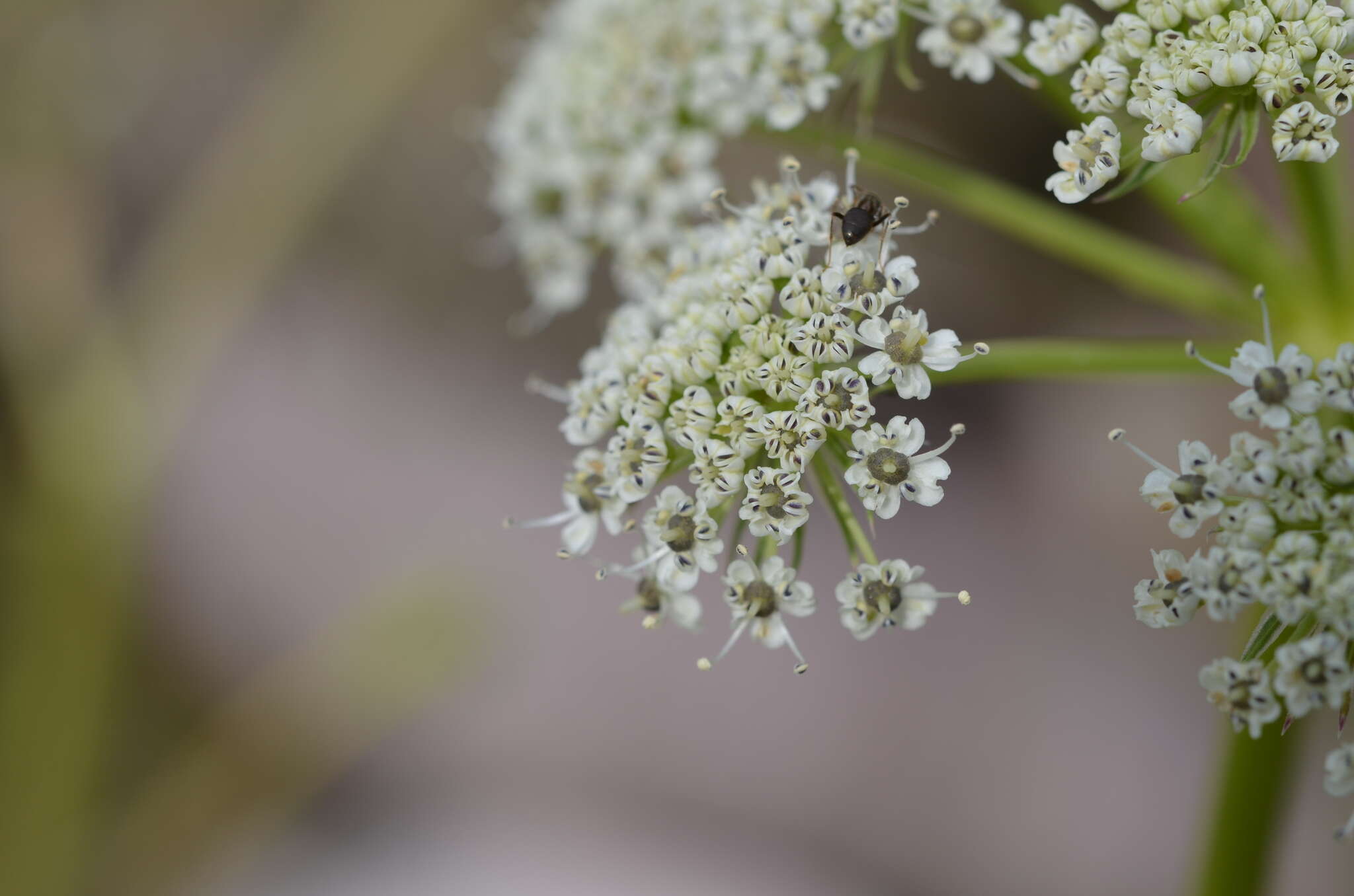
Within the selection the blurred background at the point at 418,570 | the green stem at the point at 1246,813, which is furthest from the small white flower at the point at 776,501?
the blurred background at the point at 418,570

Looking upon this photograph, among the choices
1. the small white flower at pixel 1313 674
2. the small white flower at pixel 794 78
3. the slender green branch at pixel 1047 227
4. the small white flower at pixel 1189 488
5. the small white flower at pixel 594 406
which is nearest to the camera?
the small white flower at pixel 1313 674

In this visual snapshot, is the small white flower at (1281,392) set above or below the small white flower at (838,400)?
above

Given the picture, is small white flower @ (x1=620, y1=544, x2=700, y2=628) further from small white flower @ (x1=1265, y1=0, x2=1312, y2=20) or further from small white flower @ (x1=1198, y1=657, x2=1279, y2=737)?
small white flower @ (x1=1265, y1=0, x2=1312, y2=20)

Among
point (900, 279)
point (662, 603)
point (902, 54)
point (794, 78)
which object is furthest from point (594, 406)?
point (902, 54)

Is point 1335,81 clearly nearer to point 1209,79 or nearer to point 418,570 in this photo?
point 1209,79

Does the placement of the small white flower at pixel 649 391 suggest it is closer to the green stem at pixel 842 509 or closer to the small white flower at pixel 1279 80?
the green stem at pixel 842 509

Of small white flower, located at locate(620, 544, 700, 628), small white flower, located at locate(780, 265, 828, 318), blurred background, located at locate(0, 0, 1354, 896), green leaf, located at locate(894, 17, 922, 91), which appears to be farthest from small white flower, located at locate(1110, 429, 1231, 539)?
blurred background, located at locate(0, 0, 1354, 896)

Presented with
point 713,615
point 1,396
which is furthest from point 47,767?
point 713,615
